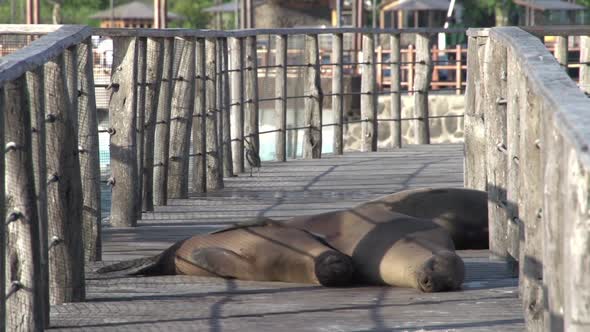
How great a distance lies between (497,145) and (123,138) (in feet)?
8.42

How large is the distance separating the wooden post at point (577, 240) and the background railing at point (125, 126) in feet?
6.79

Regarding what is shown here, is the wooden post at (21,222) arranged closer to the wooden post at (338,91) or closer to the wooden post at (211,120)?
the wooden post at (211,120)

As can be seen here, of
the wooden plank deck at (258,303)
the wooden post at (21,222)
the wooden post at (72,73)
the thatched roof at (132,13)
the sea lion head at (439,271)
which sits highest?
the thatched roof at (132,13)

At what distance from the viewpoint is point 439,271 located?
20.1ft

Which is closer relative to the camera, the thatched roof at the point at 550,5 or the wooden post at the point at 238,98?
the wooden post at the point at 238,98

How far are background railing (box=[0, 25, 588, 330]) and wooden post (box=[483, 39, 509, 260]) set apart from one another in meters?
0.68

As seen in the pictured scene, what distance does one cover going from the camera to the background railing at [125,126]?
4.93 m

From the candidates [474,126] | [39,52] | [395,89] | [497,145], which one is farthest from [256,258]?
[395,89]

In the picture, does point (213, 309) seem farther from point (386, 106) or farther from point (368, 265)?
point (386, 106)

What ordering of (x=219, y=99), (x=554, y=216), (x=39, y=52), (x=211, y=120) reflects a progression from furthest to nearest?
(x=219, y=99) → (x=211, y=120) → (x=39, y=52) → (x=554, y=216)

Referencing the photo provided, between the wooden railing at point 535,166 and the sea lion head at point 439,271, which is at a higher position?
the wooden railing at point 535,166

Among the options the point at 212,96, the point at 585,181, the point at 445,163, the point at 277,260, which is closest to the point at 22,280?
the point at 277,260

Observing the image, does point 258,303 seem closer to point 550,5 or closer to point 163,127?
point 163,127

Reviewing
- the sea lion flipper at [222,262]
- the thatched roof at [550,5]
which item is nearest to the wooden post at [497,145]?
the sea lion flipper at [222,262]
